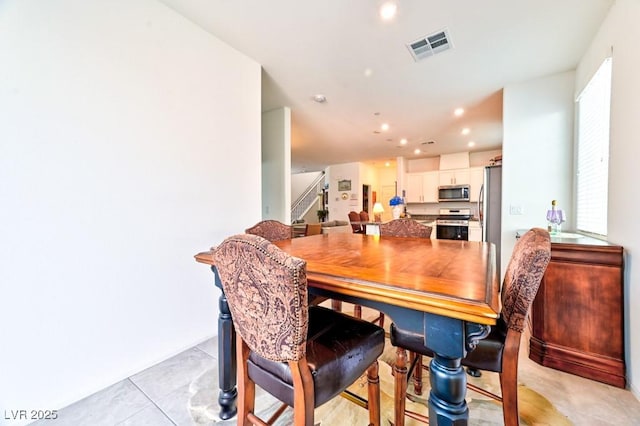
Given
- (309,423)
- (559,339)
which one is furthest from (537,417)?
(309,423)

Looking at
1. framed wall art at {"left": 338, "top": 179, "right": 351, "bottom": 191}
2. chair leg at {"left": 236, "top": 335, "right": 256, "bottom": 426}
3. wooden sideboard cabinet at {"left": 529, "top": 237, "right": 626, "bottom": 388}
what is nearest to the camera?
chair leg at {"left": 236, "top": 335, "right": 256, "bottom": 426}

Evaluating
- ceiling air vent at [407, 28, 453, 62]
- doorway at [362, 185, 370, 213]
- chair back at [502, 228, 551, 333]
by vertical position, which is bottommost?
chair back at [502, 228, 551, 333]

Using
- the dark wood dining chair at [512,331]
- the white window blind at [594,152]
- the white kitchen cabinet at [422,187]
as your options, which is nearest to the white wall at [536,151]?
the white window blind at [594,152]

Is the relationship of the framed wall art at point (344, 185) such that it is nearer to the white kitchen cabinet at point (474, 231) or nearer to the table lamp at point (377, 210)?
the table lamp at point (377, 210)

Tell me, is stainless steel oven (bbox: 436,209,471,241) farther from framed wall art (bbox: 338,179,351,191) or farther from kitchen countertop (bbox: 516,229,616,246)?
kitchen countertop (bbox: 516,229,616,246)

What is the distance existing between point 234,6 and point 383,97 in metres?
2.22

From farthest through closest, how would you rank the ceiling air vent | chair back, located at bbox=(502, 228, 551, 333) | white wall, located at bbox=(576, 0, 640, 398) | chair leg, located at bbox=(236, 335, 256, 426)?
the ceiling air vent
white wall, located at bbox=(576, 0, 640, 398)
chair leg, located at bbox=(236, 335, 256, 426)
chair back, located at bbox=(502, 228, 551, 333)

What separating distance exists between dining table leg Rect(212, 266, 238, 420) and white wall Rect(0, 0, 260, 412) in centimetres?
88

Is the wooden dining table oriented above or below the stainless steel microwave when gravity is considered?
below

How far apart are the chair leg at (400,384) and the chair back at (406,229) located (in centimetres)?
126

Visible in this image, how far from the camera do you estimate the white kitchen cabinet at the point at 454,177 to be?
666 centimetres

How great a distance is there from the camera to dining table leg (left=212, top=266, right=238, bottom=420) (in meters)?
1.31

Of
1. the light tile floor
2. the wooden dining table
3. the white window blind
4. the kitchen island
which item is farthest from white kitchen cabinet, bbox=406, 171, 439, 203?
the wooden dining table

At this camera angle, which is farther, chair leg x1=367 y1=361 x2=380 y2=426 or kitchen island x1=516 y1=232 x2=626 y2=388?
kitchen island x1=516 y1=232 x2=626 y2=388
